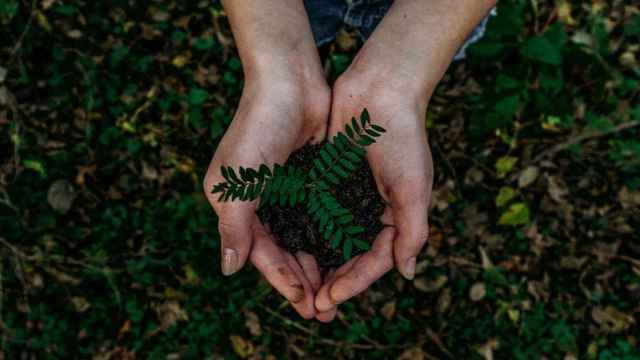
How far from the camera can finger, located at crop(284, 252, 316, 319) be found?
2.77 metres

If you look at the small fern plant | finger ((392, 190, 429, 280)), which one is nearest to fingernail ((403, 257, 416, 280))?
finger ((392, 190, 429, 280))

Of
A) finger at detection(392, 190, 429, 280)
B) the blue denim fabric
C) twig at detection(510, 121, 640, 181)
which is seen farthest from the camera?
twig at detection(510, 121, 640, 181)

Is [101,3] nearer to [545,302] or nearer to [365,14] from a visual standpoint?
[365,14]

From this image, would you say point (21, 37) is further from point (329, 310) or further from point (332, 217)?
point (332, 217)

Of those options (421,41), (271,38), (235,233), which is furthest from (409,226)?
(271,38)

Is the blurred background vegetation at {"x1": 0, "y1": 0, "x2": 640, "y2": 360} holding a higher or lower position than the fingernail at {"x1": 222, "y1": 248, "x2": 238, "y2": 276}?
lower

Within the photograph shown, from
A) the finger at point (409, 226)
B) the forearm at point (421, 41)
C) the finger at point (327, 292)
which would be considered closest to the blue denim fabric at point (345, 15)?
the forearm at point (421, 41)

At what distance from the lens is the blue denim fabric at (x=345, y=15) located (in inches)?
133

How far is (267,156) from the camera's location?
2611 millimetres

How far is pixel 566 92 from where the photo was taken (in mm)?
3969

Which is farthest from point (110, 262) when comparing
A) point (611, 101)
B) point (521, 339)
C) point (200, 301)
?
point (611, 101)

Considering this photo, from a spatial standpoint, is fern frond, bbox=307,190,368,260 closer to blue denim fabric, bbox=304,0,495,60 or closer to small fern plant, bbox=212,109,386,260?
small fern plant, bbox=212,109,386,260

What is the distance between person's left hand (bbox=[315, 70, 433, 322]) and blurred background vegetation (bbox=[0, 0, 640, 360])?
3.49ft

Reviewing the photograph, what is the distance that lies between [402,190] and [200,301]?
172cm
